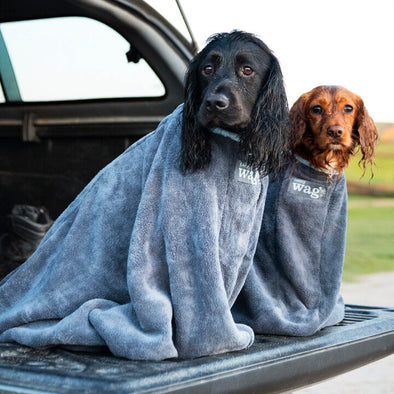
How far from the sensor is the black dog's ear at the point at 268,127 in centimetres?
213

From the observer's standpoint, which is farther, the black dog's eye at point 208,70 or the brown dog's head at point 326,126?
the brown dog's head at point 326,126

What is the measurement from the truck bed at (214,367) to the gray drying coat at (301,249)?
0.12m

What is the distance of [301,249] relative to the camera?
2564mm

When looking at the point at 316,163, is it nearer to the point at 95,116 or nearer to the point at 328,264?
the point at 328,264

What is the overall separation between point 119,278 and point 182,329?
10.9 inches

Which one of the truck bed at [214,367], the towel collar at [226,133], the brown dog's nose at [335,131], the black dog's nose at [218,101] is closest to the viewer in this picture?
the truck bed at [214,367]

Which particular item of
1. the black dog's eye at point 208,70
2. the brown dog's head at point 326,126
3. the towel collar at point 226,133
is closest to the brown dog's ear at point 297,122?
the brown dog's head at point 326,126

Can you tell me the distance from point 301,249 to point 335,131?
409mm

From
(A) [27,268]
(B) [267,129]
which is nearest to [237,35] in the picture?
(B) [267,129]

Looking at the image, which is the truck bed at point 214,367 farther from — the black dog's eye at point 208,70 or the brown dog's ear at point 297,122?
the black dog's eye at point 208,70

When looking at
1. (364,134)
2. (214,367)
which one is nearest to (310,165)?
(364,134)

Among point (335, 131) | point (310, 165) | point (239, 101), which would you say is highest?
point (239, 101)

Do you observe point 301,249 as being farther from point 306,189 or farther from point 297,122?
point 297,122

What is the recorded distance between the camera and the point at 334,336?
2.47 m
